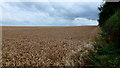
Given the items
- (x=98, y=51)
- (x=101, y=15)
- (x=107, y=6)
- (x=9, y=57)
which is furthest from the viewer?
(x=101, y=15)

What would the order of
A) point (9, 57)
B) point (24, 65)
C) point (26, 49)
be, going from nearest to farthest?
1. point (24, 65)
2. point (9, 57)
3. point (26, 49)

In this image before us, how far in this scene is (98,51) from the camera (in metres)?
6.51

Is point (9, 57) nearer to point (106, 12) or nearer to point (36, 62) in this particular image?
point (36, 62)

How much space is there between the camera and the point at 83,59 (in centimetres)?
573

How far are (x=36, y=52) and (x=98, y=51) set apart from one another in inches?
84.1

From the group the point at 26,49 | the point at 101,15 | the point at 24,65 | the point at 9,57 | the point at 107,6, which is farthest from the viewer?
the point at 101,15

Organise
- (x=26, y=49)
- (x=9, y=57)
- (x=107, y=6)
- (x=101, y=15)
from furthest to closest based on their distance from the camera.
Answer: (x=101, y=15), (x=107, y=6), (x=26, y=49), (x=9, y=57)

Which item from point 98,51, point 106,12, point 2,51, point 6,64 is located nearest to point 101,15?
point 106,12

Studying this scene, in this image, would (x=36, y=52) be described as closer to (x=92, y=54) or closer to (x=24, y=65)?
(x=24, y=65)

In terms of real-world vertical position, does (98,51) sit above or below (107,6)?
below

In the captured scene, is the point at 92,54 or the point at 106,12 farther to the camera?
the point at 106,12

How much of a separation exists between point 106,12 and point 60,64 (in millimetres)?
9355

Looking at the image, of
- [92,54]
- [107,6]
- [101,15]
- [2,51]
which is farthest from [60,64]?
[101,15]

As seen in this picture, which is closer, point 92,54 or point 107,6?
point 92,54
